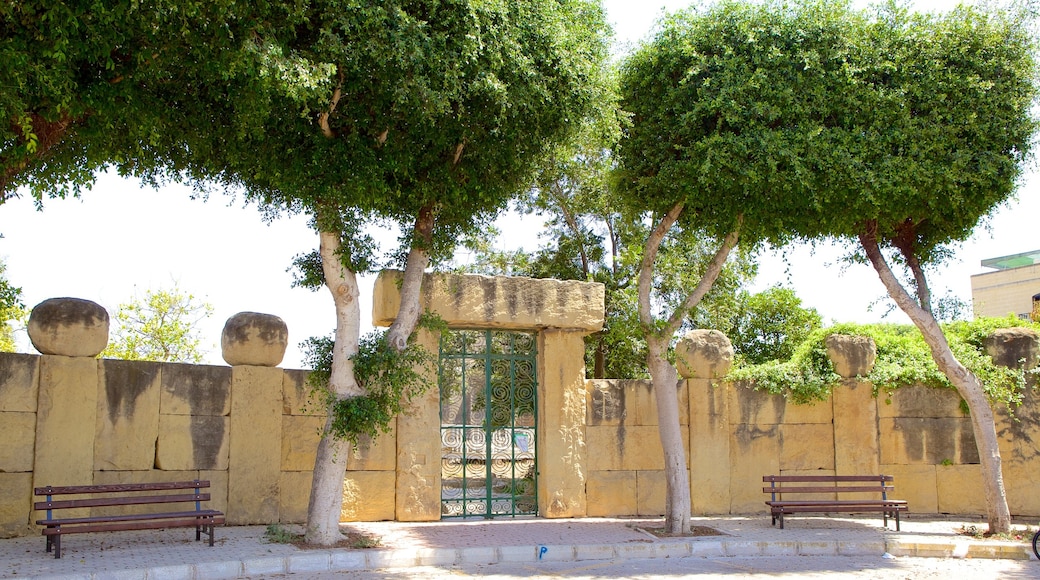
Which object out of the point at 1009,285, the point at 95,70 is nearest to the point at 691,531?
the point at 95,70

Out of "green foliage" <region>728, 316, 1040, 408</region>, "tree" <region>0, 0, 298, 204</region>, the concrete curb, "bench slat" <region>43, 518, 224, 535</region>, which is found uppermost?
"tree" <region>0, 0, 298, 204</region>

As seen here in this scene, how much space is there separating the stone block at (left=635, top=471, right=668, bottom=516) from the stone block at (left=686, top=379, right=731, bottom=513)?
17.7 inches

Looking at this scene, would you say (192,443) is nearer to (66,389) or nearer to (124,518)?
(66,389)

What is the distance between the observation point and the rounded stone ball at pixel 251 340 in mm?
11031

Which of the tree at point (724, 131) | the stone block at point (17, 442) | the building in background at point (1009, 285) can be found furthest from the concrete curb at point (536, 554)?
the building in background at point (1009, 285)

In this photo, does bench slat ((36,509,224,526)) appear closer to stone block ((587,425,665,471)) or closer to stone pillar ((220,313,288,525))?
stone pillar ((220,313,288,525))

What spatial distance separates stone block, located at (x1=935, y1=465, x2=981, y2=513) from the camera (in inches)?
515

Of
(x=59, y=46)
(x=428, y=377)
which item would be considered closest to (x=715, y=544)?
(x=428, y=377)

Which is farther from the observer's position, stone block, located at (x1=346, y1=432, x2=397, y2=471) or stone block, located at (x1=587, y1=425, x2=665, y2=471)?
stone block, located at (x1=587, y1=425, x2=665, y2=471)

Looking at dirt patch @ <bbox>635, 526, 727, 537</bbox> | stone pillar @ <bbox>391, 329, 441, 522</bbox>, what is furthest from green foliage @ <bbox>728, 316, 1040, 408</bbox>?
stone pillar @ <bbox>391, 329, 441, 522</bbox>

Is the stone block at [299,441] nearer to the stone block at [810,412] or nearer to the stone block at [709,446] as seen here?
the stone block at [709,446]

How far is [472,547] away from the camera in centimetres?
942

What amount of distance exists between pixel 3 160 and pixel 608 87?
248 inches

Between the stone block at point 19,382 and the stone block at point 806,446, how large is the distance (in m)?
9.94
